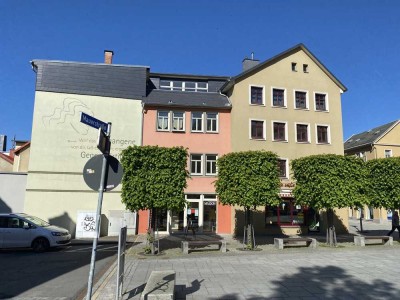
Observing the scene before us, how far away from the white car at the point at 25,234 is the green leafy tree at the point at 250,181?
26.9 ft

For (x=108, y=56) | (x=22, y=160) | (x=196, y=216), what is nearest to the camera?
(x=196, y=216)

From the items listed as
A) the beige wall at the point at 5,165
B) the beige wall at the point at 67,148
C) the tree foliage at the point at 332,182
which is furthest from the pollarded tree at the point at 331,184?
the beige wall at the point at 5,165

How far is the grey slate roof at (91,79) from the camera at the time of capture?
2492 cm

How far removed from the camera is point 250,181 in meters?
16.5

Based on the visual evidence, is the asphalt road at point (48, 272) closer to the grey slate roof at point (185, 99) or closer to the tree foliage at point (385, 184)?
the grey slate roof at point (185, 99)

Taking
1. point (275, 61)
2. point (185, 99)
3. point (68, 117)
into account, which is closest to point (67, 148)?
point (68, 117)

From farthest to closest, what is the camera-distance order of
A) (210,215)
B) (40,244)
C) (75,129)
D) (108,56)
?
(108,56), (210,215), (75,129), (40,244)

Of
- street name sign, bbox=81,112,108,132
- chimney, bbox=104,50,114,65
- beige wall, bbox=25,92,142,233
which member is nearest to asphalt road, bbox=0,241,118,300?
street name sign, bbox=81,112,108,132

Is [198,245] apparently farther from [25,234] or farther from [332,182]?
[25,234]

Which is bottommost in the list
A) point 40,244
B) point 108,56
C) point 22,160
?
point 40,244

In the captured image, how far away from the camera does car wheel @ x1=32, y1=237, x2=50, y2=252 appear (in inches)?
599

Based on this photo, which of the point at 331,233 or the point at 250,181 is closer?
the point at 250,181

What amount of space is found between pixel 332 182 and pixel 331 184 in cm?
16

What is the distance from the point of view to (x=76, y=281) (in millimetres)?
9516
